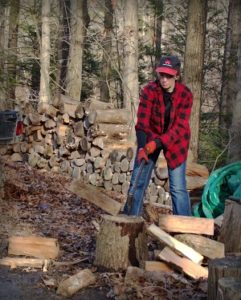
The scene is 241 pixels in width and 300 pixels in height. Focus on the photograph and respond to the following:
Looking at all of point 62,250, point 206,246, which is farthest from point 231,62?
point 206,246

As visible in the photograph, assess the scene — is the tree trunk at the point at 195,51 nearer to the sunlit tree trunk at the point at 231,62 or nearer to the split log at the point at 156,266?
the sunlit tree trunk at the point at 231,62

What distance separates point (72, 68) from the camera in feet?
61.8

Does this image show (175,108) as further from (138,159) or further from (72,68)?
(72,68)

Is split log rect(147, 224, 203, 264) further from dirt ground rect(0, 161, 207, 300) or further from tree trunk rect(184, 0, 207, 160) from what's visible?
tree trunk rect(184, 0, 207, 160)

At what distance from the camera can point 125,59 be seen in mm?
13406

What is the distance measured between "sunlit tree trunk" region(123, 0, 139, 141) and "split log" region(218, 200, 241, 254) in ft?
23.7

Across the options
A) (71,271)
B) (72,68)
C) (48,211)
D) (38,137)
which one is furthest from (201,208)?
(72,68)

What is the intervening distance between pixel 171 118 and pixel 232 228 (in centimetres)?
131

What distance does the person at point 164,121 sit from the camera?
6094 millimetres

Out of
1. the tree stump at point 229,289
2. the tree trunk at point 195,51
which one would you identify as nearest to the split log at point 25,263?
the tree stump at point 229,289

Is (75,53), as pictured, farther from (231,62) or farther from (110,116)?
(110,116)

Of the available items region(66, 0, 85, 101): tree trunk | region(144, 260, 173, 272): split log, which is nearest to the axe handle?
region(144, 260, 173, 272): split log

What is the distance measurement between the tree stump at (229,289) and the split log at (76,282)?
1467mm

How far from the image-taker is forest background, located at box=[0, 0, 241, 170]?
11.9 m
